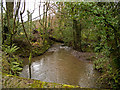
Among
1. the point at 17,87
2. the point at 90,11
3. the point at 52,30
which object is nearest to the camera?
the point at 17,87

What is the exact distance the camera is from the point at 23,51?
7.33 m

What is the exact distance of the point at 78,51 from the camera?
9.76 m

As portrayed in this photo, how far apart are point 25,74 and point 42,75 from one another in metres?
0.79

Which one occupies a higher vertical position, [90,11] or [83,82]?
[90,11]

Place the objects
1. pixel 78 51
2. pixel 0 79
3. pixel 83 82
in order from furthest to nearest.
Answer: pixel 78 51, pixel 83 82, pixel 0 79

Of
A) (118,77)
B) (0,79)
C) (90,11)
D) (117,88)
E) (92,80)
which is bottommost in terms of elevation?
(92,80)

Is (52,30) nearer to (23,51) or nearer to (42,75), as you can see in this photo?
(23,51)

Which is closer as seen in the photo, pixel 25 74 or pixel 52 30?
pixel 25 74

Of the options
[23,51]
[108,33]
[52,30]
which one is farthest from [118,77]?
[52,30]

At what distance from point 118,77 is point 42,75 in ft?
10.2

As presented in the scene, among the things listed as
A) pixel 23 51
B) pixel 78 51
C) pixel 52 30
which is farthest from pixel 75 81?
pixel 52 30

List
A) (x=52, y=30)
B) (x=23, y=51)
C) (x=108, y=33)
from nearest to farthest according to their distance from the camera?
(x=108, y=33), (x=23, y=51), (x=52, y=30)

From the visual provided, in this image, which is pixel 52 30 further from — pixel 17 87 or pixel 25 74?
pixel 17 87

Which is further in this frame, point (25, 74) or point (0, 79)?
point (25, 74)
